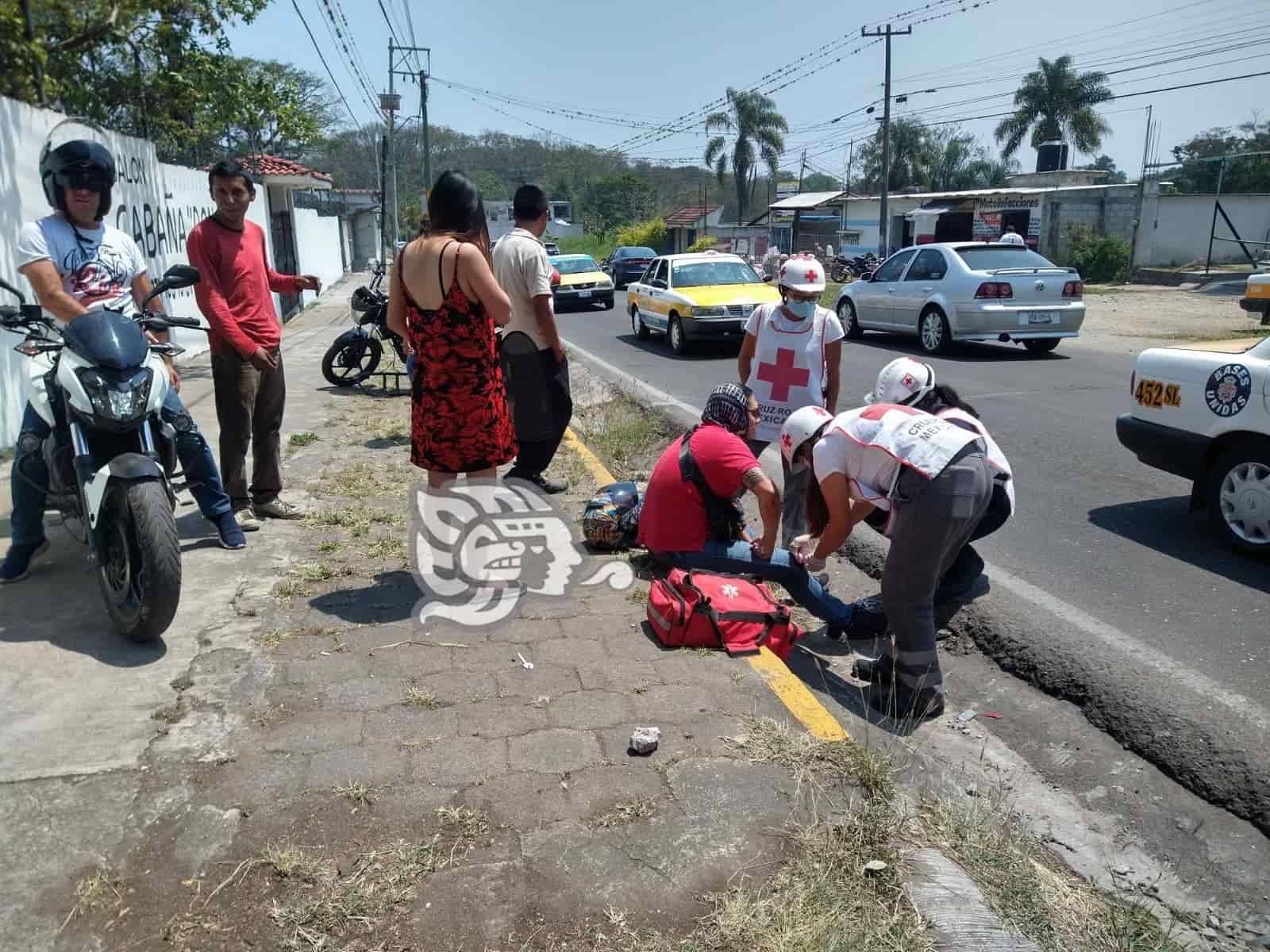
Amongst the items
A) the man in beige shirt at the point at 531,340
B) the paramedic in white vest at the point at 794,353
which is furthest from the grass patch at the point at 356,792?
the man in beige shirt at the point at 531,340

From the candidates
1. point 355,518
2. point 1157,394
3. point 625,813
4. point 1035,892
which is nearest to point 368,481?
point 355,518

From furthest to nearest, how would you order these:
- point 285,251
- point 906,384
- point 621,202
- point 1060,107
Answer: point 621,202
point 1060,107
point 285,251
point 906,384

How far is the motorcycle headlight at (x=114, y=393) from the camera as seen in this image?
3.75 m

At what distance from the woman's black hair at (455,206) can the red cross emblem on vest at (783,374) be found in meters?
1.90

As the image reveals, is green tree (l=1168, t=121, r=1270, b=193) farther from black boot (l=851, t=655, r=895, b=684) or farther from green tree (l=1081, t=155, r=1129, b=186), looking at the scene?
black boot (l=851, t=655, r=895, b=684)

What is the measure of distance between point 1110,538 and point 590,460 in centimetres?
353

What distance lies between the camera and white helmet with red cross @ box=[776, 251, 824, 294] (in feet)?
17.1

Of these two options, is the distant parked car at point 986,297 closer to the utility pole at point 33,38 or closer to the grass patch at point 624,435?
the grass patch at point 624,435

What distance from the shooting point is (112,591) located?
3.86 meters

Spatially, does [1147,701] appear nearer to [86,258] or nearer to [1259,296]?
[86,258]

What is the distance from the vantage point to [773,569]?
14.2 ft

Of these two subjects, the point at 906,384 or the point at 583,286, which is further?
the point at 583,286

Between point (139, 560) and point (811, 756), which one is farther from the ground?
point (139, 560)

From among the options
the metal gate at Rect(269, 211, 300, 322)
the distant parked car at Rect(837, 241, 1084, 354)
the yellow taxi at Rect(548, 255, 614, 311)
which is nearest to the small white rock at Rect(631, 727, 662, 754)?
the distant parked car at Rect(837, 241, 1084, 354)
